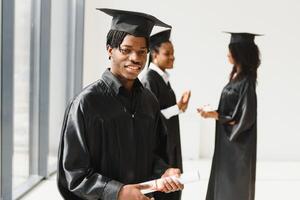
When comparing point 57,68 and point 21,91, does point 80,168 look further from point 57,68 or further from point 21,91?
point 57,68

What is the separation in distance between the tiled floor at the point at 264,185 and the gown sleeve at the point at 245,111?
155 cm

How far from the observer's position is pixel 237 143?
3971 mm

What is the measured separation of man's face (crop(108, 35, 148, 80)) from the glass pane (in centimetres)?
337

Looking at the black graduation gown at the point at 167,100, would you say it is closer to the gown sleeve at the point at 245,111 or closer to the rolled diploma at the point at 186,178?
the gown sleeve at the point at 245,111

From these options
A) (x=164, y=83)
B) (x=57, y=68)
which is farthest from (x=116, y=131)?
(x=57, y=68)

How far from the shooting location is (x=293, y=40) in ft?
24.4

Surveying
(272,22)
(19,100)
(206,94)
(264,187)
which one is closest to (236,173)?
(264,187)

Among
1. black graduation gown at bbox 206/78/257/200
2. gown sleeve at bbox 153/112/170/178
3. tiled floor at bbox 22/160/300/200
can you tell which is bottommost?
tiled floor at bbox 22/160/300/200

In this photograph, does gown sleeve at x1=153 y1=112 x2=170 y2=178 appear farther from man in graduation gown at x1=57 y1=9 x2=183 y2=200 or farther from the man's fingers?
the man's fingers

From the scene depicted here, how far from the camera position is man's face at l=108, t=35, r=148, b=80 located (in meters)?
1.93

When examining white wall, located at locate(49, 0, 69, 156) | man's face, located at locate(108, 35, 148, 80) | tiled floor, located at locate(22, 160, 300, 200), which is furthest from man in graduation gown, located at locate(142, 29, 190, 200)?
white wall, located at locate(49, 0, 69, 156)

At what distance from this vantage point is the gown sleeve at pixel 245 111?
3871mm

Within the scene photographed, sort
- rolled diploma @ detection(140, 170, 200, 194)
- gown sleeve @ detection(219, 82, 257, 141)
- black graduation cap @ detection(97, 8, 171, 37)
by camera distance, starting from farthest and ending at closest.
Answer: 1. gown sleeve @ detection(219, 82, 257, 141)
2. black graduation cap @ detection(97, 8, 171, 37)
3. rolled diploma @ detection(140, 170, 200, 194)

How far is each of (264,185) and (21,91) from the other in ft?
10.7
